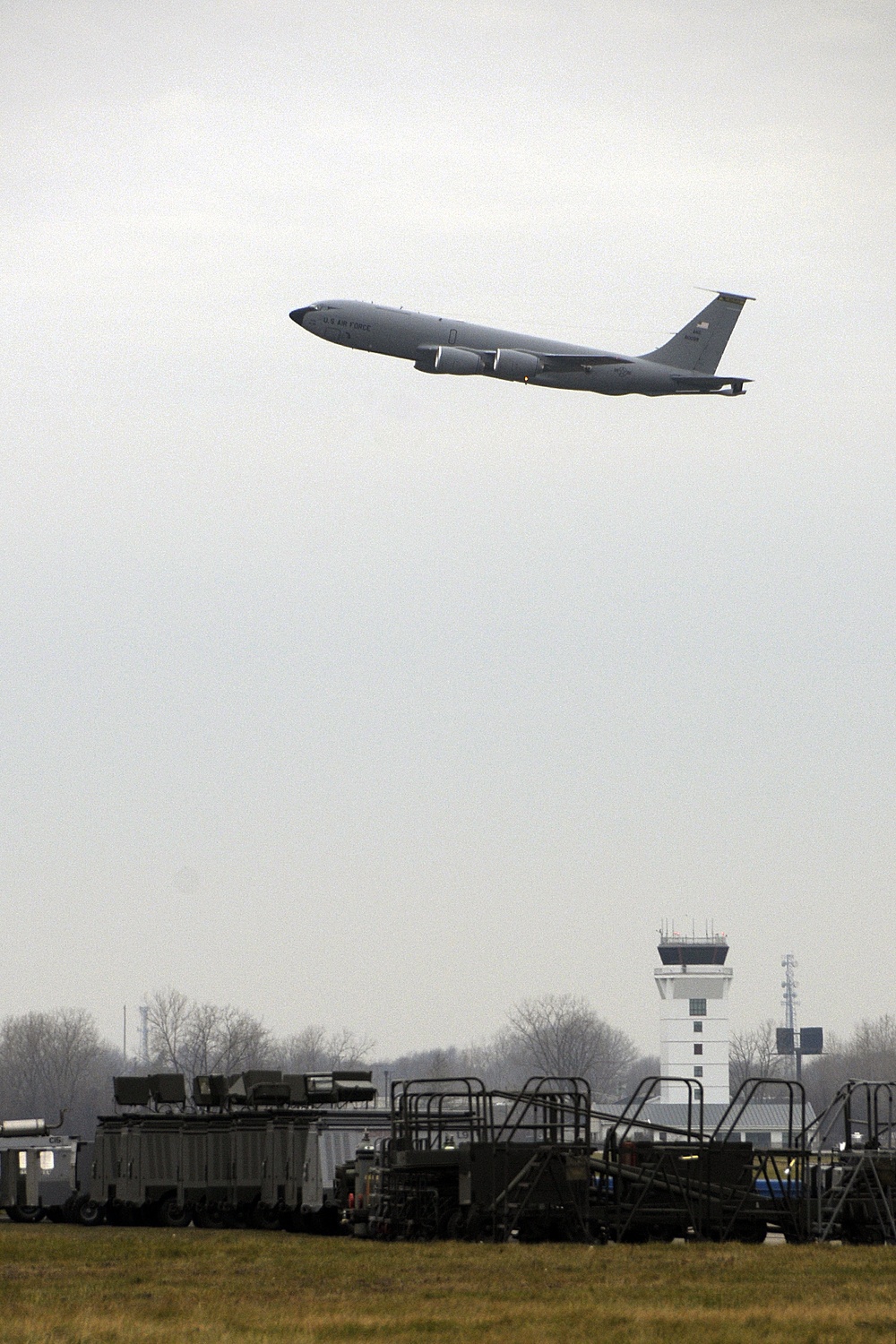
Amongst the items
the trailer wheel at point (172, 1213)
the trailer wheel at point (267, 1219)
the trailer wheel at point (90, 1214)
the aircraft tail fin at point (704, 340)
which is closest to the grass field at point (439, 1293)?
the trailer wheel at point (267, 1219)

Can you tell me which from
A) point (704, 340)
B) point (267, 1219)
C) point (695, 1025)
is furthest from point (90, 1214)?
point (695, 1025)

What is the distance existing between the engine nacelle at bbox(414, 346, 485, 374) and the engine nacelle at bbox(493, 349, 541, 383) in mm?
591

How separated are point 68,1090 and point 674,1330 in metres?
124

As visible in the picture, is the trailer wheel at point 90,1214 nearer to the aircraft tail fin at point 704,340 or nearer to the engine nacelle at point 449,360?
the engine nacelle at point 449,360

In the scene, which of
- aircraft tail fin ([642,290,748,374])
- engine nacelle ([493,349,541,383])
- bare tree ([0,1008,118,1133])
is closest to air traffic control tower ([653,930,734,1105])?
bare tree ([0,1008,118,1133])

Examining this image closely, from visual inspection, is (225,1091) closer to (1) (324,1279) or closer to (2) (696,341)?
(1) (324,1279)

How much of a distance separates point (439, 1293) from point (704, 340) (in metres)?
50.3

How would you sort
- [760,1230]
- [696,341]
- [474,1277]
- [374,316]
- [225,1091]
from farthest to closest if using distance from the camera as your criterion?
1. [696,341]
2. [374,316]
3. [225,1091]
4. [760,1230]
5. [474,1277]

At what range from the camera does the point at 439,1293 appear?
19.7 m

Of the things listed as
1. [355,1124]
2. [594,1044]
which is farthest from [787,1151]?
[594,1044]

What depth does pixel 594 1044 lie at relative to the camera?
155 meters

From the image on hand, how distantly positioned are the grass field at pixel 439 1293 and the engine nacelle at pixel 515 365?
34914 mm

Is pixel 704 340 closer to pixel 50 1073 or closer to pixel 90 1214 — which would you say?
pixel 90 1214

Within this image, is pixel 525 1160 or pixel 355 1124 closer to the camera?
pixel 525 1160
